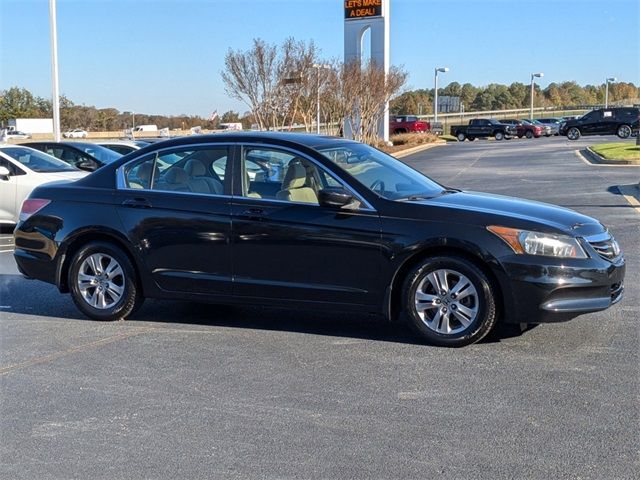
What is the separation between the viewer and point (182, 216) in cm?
666

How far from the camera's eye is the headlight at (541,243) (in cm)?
571

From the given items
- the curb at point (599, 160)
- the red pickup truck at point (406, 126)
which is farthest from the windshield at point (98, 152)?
the red pickup truck at point (406, 126)

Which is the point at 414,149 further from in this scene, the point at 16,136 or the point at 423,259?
the point at 423,259

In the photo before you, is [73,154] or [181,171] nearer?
[181,171]

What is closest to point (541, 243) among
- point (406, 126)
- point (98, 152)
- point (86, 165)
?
point (86, 165)

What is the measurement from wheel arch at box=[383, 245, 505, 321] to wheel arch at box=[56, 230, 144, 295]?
2278 mm

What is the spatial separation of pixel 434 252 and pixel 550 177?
17017 millimetres

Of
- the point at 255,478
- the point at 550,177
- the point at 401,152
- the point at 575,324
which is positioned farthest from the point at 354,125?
the point at 255,478

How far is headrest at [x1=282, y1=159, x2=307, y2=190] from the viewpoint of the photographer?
646 cm

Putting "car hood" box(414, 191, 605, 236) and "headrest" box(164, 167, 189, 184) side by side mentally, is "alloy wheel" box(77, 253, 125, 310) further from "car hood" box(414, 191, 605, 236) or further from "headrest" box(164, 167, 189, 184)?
"car hood" box(414, 191, 605, 236)

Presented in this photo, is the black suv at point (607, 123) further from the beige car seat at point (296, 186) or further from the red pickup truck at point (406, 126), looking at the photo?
the beige car seat at point (296, 186)

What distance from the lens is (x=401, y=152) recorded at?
3981cm

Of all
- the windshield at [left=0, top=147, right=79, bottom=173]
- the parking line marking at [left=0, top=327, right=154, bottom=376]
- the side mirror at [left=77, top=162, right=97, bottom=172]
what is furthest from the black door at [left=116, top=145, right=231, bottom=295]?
the side mirror at [left=77, top=162, right=97, bottom=172]

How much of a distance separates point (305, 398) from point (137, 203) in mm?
2826
